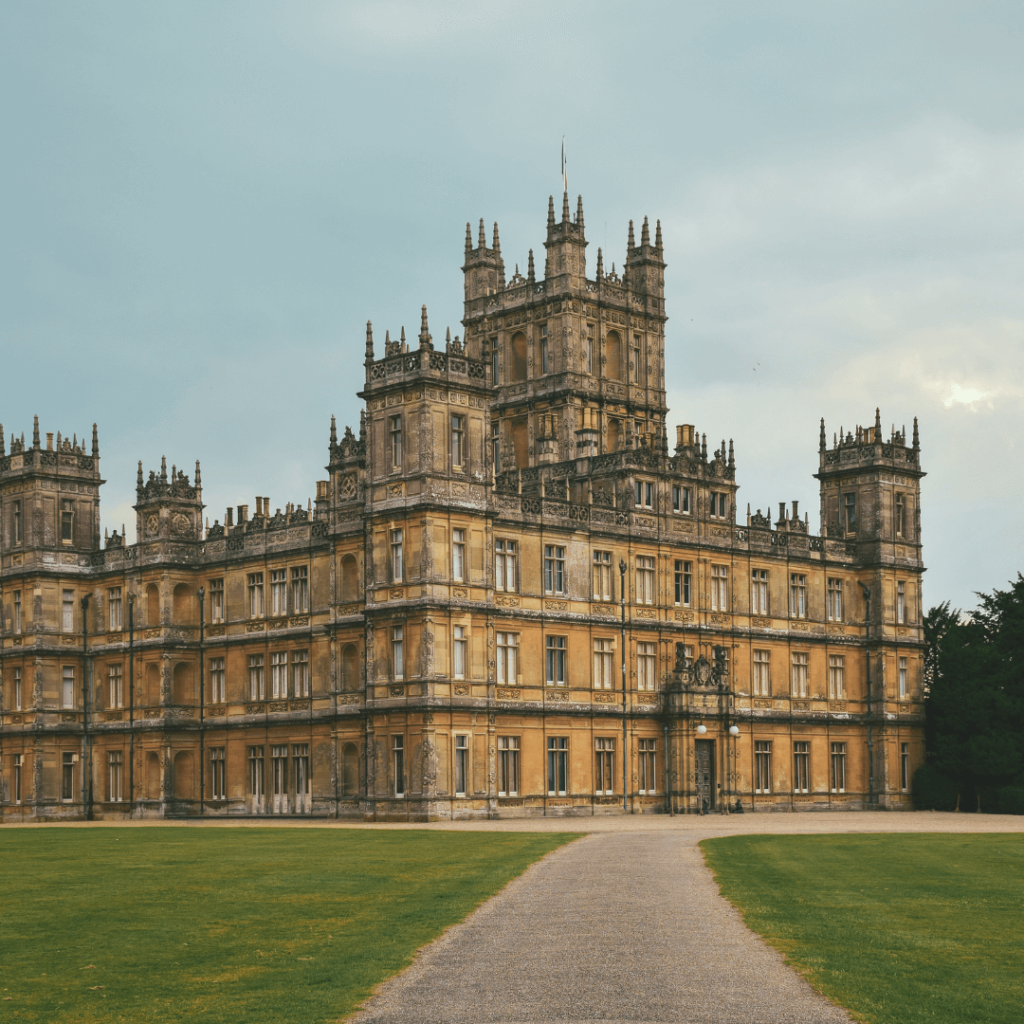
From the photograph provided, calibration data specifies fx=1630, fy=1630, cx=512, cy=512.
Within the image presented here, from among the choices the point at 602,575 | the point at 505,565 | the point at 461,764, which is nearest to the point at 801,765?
the point at 602,575

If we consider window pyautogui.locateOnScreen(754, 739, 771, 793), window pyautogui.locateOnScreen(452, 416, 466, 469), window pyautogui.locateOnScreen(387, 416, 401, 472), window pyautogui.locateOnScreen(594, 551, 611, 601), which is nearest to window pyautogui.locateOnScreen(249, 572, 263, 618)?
window pyautogui.locateOnScreen(387, 416, 401, 472)

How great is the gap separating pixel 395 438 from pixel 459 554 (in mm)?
5221

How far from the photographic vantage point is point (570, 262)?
80.5 meters

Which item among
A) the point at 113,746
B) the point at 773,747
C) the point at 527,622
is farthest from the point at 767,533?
the point at 113,746

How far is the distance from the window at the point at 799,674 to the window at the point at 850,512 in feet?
25.5

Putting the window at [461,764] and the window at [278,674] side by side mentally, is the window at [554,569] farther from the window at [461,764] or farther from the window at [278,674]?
the window at [278,674]

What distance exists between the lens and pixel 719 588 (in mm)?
75125

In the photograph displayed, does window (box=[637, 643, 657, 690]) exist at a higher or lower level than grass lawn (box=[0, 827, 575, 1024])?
higher

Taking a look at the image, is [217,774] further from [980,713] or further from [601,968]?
[601,968]

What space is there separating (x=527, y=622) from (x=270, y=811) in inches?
566

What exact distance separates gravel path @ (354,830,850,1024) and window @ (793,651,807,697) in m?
50.5

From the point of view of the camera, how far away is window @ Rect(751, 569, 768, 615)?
76875mm

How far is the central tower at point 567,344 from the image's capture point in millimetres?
80375

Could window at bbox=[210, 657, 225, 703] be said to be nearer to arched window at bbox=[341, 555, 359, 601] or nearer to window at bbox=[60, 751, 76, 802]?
window at bbox=[60, 751, 76, 802]
